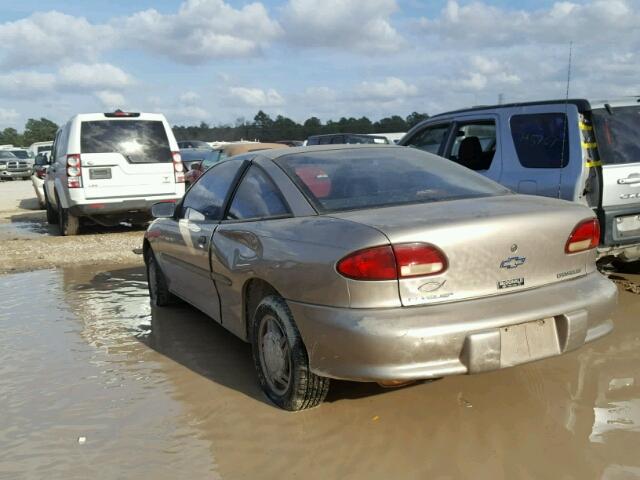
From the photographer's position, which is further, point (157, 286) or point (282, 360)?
point (157, 286)

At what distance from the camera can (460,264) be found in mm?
3066

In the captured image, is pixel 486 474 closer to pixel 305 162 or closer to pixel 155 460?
pixel 155 460

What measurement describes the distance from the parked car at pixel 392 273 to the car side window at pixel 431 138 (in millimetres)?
2964

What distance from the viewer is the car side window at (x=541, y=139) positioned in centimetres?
554

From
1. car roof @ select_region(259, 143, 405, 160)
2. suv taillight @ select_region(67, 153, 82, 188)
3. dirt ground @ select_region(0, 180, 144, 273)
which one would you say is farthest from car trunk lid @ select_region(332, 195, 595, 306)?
suv taillight @ select_region(67, 153, 82, 188)

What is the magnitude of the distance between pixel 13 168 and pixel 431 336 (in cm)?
3331

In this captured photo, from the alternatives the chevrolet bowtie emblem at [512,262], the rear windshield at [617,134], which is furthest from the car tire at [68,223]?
the chevrolet bowtie emblem at [512,262]

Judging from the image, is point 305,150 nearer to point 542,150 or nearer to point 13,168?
point 542,150

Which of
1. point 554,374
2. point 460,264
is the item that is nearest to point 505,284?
point 460,264

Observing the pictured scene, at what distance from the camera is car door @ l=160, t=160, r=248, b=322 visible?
442cm

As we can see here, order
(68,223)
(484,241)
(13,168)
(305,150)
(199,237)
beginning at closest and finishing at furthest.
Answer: (484,241), (305,150), (199,237), (68,223), (13,168)

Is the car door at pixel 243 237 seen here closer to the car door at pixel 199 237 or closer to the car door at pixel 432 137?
the car door at pixel 199 237

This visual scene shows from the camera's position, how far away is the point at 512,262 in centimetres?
318

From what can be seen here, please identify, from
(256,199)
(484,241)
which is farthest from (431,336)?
(256,199)
